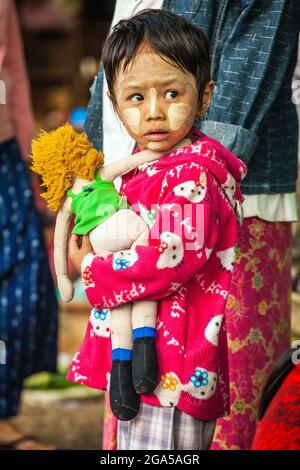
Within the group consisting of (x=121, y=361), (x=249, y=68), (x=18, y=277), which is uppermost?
(x=249, y=68)

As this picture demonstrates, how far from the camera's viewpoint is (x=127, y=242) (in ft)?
4.70

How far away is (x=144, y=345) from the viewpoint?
4.64ft

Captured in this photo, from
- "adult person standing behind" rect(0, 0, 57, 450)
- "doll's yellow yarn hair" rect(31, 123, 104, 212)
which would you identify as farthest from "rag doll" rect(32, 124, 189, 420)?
"adult person standing behind" rect(0, 0, 57, 450)

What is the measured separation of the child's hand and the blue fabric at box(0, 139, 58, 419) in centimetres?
186

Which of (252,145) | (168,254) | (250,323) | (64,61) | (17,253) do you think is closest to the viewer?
(168,254)

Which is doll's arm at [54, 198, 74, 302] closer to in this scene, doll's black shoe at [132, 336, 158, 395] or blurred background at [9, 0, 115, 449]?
doll's black shoe at [132, 336, 158, 395]

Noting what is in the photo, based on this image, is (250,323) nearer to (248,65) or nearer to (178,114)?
(248,65)

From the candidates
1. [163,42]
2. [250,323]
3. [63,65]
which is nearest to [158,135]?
[163,42]

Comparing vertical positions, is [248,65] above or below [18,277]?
above

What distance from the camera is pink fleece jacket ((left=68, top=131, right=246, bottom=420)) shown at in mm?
1395

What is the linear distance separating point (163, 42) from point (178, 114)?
0.40ft
